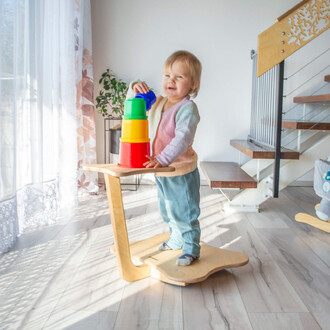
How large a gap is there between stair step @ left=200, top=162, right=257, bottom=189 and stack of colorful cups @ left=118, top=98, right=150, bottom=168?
1.13m

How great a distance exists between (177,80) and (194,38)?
2042 millimetres

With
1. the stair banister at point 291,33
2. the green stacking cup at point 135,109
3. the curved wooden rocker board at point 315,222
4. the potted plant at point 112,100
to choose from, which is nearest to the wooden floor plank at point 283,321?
the green stacking cup at point 135,109

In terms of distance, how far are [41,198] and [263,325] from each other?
1.39 metres

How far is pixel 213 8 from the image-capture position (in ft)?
11.0

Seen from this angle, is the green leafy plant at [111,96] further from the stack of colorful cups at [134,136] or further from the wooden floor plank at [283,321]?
the wooden floor plank at [283,321]

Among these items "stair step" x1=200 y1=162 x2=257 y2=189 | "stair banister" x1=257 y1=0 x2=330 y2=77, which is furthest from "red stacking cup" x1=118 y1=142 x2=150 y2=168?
"stair banister" x1=257 y1=0 x2=330 y2=77

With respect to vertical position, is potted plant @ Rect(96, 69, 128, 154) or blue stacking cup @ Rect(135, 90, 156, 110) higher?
potted plant @ Rect(96, 69, 128, 154)

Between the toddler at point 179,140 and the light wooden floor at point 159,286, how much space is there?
230mm

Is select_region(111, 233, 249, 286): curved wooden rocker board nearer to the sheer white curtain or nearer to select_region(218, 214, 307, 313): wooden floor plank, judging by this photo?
select_region(218, 214, 307, 313): wooden floor plank

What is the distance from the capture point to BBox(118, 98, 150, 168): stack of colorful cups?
136cm

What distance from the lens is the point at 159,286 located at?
5.01 ft

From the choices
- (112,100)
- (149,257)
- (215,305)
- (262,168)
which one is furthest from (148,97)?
(112,100)

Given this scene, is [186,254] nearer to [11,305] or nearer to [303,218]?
[11,305]

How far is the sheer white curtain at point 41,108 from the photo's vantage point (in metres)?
1.75
